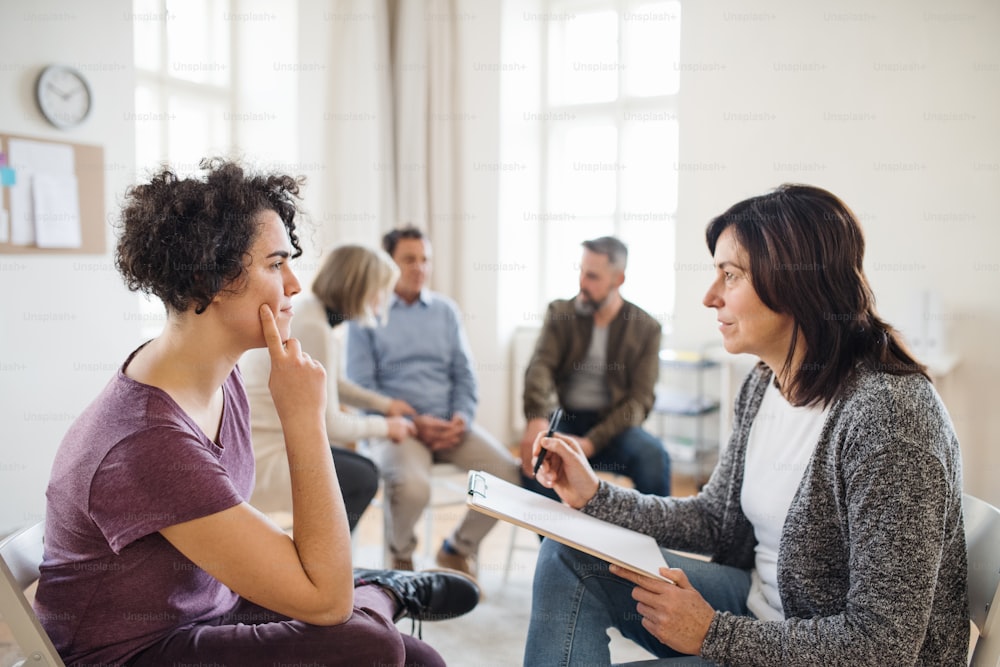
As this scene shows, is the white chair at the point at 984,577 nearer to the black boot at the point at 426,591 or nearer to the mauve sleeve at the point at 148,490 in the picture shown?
the black boot at the point at 426,591

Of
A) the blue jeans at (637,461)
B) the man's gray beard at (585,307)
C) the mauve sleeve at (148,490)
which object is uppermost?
the man's gray beard at (585,307)

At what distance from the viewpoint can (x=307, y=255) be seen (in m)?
4.36

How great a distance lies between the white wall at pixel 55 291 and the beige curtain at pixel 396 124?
131cm


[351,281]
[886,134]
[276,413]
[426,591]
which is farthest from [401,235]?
[886,134]

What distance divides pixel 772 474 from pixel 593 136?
12.5ft

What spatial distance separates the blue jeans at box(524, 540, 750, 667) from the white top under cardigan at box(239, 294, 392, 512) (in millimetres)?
1060

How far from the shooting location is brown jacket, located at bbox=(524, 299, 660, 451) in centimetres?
275

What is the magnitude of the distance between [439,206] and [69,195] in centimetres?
204

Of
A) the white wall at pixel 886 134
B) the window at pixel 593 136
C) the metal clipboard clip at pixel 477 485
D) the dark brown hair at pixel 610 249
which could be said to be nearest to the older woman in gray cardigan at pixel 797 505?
the metal clipboard clip at pixel 477 485

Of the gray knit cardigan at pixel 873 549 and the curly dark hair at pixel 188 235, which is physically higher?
the curly dark hair at pixel 188 235

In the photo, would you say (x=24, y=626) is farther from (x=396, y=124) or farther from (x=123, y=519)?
(x=396, y=124)

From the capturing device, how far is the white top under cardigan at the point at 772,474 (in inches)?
49.5

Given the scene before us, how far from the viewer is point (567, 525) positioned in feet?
4.09

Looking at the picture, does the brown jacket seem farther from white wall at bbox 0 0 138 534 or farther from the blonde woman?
white wall at bbox 0 0 138 534
